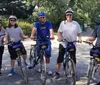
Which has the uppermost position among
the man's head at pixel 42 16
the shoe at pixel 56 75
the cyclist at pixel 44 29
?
the man's head at pixel 42 16

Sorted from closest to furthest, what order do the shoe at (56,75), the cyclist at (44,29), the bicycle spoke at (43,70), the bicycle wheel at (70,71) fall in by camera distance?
the bicycle wheel at (70,71), the bicycle spoke at (43,70), the cyclist at (44,29), the shoe at (56,75)

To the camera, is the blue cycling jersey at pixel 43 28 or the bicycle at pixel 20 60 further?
the blue cycling jersey at pixel 43 28

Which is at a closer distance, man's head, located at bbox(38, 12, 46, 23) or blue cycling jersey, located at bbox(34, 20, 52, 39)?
man's head, located at bbox(38, 12, 46, 23)

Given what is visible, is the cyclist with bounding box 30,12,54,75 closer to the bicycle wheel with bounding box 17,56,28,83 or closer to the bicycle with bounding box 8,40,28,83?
the bicycle with bounding box 8,40,28,83

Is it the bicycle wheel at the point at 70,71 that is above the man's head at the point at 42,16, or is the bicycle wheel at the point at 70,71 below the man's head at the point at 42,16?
below

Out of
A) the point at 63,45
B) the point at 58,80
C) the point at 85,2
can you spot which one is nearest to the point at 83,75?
the point at 58,80

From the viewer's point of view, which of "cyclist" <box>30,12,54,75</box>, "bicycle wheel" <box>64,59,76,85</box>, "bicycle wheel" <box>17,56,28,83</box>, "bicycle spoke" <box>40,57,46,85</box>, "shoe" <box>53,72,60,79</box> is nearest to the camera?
"bicycle wheel" <box>64,59,76,85</box>

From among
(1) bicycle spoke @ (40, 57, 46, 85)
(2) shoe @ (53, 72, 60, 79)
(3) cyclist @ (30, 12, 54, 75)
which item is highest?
(3) cyclist @ (30, 12, 54, 75)

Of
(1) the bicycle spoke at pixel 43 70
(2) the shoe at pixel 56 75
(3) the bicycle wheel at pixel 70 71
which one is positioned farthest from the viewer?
(2) the shoe at pixel 56 75

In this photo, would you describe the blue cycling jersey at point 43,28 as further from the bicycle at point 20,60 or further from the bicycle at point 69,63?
the bicycle at point 69,63

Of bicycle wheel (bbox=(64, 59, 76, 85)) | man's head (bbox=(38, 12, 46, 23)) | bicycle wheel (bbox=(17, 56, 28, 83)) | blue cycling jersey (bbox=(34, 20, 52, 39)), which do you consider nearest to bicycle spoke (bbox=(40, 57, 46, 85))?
bicycle wheel (bbox=(17, 56, 28, 83))

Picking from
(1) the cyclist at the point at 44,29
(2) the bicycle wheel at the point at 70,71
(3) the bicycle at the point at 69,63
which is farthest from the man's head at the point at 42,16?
(2) the bicycle wheel at the point at 70,71

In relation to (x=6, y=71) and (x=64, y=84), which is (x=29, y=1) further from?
(x=64, y=84)

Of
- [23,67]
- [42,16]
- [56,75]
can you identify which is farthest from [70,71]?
[42,16]
